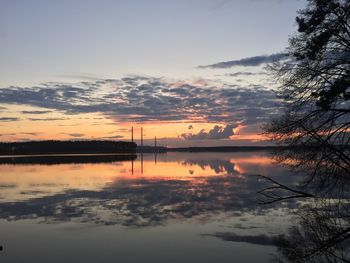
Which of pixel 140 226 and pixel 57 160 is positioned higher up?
pixel 140 226

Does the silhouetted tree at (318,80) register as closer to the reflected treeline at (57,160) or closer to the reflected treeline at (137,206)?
the reflected treeline at (137,206)

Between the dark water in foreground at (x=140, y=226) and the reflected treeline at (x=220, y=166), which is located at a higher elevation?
the dark water in foreground at (x=140, y=226)

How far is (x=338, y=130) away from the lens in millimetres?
9828

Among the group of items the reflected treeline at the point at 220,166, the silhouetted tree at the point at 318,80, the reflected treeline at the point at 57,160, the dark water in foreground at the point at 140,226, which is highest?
the silhouetted tree at the point at 318,80

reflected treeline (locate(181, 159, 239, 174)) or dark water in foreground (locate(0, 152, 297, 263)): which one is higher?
dark water in foreground (locate(0, 152, 297, 263))

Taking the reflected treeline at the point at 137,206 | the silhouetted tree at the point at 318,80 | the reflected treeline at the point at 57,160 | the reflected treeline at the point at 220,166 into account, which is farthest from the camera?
the reflected treeline at the point at 57,160

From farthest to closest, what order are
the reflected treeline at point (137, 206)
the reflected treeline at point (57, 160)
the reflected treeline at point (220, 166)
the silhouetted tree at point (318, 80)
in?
the reflected treeline at point (57, 160)
the reflected treeline at point (220, 166)
the reflected treeline at point (137, 206)
the silhouetted tree at point (318, 80)

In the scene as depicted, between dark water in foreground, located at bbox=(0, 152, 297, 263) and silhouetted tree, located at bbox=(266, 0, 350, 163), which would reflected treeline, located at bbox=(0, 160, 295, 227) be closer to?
dark water in foreground, located at bbox=(0, 152, 297, 263)

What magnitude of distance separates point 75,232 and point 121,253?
315 cm

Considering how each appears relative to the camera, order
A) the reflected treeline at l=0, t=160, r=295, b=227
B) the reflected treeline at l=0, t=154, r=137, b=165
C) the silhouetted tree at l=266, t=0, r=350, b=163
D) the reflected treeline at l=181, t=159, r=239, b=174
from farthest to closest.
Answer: the reflected treeline at l=0, t=154, r=137, b=165
the reflected treeline at l=181, t=159, r=239, b=174
the reflected treeline at l=0, t=160, r=295, b=227
the silhouetted tree at l=266, t=0, r=350, b=163

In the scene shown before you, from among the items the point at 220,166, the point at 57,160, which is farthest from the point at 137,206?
the point at 57,160

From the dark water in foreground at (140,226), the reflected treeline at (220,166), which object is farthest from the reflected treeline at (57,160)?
the dark water in foreground at (140,226)

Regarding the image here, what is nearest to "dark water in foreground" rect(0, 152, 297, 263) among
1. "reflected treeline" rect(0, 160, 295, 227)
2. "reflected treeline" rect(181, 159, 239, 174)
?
"reflected treeline" rect(0, 160, 295, 227)

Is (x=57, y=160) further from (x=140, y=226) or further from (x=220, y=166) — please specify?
→ (x=140, y=226)
